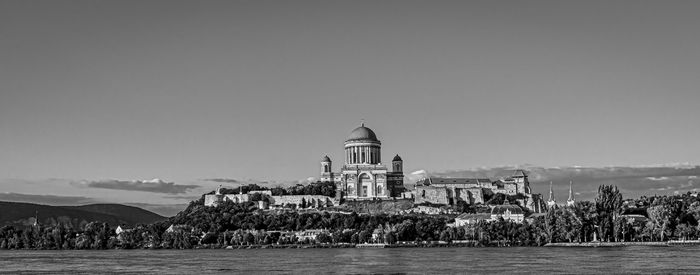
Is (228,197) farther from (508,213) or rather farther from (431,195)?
(508,213)

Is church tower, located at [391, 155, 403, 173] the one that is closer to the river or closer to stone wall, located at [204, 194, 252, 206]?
stone wall, located at [204, 194, 252, 206]

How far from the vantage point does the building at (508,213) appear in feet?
421

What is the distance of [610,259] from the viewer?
242 feet

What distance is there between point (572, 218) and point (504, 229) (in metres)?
14.2

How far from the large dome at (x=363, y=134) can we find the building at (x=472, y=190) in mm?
10220

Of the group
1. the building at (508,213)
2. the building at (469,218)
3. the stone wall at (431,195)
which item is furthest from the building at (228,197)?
the building at (508,213)

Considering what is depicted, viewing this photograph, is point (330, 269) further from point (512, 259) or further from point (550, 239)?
point (550, 239)

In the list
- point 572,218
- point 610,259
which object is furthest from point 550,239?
point 610,259

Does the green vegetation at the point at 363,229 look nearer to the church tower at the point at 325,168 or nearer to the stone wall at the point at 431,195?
the stone wall at the point at 431,195

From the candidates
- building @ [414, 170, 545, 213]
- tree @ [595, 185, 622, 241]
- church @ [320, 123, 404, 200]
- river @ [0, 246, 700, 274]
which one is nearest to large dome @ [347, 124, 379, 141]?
church @ [320, 123, 404, 200]

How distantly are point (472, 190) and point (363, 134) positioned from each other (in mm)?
17811

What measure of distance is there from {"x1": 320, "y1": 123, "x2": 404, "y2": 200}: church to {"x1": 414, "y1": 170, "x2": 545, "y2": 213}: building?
4309mm

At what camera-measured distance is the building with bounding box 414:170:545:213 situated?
457 ft

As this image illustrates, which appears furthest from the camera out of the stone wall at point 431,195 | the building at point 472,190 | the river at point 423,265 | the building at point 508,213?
the building at point 472,190
